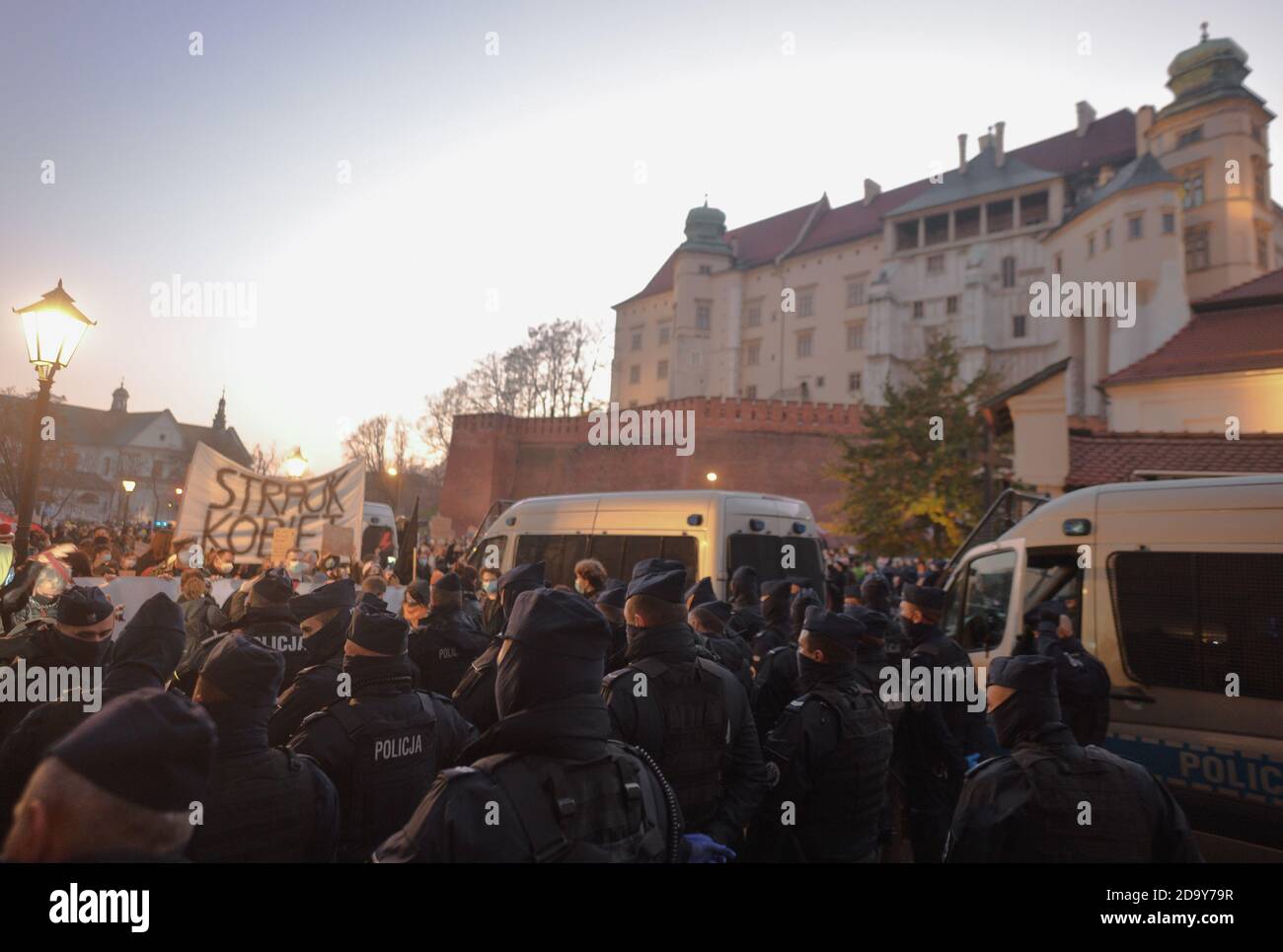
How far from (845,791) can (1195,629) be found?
3.22 meters

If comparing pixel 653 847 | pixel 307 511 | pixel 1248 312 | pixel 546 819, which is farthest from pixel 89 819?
pixel 1248 312

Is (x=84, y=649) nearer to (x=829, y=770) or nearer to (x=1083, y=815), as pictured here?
(x=829, y=770)

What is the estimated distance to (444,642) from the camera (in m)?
5.77

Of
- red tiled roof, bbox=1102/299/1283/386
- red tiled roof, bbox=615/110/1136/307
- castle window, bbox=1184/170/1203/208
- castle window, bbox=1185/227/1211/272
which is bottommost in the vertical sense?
red tiled roof, bbox=1102/299/1283/386

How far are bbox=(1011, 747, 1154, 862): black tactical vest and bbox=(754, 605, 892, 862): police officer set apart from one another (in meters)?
0.99

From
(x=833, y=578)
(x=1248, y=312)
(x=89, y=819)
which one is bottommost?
(x=833, y=578)

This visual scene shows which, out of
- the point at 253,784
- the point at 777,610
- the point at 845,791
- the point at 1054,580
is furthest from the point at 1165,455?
the point at 253,784

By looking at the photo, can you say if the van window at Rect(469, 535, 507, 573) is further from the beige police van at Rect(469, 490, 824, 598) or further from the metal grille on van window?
the metal grille on van window

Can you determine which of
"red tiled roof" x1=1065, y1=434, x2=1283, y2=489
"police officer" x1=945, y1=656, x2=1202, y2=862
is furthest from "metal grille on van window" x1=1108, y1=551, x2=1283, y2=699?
"red tiled roof" x1=1065, y1=434, x2=1283, y2=489

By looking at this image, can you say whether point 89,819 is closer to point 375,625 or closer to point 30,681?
point 375,625

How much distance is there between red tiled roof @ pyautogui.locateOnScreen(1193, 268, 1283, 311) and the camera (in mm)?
20766
